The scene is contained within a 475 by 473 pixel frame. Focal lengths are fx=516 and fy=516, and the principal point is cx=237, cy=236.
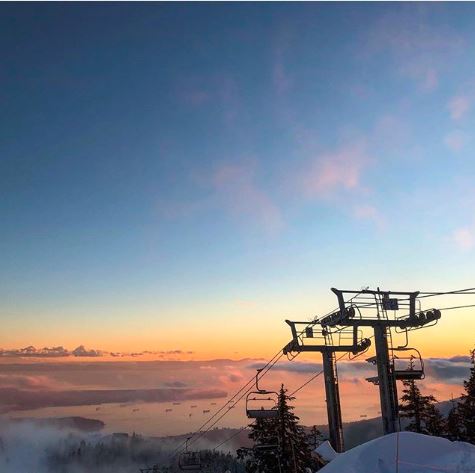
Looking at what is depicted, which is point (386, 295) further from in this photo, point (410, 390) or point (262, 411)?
point (410, 390)

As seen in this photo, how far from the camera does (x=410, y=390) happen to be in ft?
176

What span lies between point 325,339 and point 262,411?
5.71m

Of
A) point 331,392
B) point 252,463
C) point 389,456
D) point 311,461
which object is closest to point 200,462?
A: point 252,463

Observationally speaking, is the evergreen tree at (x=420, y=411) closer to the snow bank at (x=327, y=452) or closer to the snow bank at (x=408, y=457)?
the snow bank at (x=327, y=452)

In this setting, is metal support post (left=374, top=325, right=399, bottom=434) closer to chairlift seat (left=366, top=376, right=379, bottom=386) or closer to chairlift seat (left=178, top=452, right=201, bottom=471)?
chairlift seat (left=366, top=376, right=379, bottom=386)

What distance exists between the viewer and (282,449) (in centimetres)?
4353

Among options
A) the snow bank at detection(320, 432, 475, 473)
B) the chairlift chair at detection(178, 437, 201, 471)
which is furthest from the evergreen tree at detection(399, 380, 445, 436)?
the snow bank at detection(320, 432, 475, 473)

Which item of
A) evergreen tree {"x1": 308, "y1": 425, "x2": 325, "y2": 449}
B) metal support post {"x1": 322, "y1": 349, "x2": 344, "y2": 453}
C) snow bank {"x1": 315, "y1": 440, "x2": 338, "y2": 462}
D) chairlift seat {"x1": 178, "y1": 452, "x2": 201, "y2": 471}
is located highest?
metal support post {"x1": 322, "y1": 349, "x2": 344, "y2": 453}

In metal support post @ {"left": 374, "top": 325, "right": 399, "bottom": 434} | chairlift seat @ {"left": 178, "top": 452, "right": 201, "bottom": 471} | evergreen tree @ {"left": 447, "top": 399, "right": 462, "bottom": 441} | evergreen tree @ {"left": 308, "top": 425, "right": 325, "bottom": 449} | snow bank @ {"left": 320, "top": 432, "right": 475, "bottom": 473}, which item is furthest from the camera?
evergreen tree @ {"left": 447, "top": 399, "right": 462, "bottom": 441}

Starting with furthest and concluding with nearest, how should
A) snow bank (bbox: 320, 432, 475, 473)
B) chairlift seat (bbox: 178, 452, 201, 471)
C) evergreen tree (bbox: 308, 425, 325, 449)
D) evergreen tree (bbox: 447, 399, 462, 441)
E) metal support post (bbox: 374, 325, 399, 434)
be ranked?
evergreen tree (bbox: 447, 399, 462, 441) → chairlift seat (bbox: 178, 452, 201, 471) → evergreen tree (bbox: 308, 425, 325, 449) → metal support post (bbox: 374, 325, 399, 434) → snow bank (bbox: 320, 432, 475, 473)

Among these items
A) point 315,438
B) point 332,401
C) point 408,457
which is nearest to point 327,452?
point 332,401

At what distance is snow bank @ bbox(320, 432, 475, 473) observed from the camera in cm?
1634

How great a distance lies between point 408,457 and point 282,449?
29.0 meters

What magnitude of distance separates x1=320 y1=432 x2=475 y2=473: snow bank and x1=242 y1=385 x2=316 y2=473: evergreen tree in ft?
85.3
